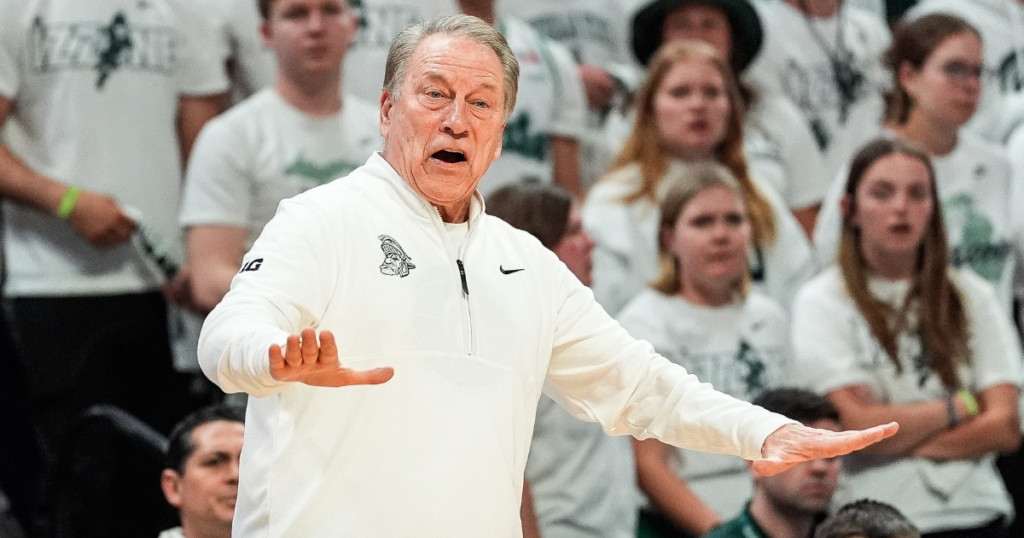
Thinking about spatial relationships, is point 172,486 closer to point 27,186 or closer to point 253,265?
point 27,186

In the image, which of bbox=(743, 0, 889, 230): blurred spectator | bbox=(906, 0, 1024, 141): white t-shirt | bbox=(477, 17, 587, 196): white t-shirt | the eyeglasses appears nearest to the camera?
bbox=(477, 17, 587, 196): white t-shirt

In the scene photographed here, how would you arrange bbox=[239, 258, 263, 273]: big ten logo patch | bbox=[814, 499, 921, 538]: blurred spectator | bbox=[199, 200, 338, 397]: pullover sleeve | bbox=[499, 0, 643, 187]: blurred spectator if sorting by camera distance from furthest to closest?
1. bbox=[499, 0, 643, 187]: blurred spectator
2. bbox=[814, 499, 921, 538]: blurred spectator
3. bbox=[239, 258, 263, 273]: big ten logo patch
4. bbox=[199, 200, 338, 397]: pullover sleeve

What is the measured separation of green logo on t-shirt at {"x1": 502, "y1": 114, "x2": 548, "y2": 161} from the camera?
494cm

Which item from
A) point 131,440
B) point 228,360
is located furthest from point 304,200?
point 131,440

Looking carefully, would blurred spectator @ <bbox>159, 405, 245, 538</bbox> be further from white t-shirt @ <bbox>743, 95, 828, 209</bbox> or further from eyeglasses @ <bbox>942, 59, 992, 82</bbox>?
eyeglasses @ <bbox>942, 59, 992, 82</bbox>

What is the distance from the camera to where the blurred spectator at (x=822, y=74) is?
5598 mm

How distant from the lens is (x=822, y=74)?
5664 mm

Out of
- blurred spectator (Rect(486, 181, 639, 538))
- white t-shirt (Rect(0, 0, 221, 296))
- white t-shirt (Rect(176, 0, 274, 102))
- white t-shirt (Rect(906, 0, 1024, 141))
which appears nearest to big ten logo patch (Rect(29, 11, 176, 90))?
white t-shirt (Rect(0, 0, 221, 296))

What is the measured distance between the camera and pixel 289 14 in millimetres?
4449

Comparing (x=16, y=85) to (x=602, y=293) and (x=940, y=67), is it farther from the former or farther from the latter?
(x=940, y=67)

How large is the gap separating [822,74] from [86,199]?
301 cm

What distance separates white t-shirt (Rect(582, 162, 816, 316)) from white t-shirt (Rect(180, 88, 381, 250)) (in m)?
0.82

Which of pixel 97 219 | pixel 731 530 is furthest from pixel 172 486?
pixel 731 530

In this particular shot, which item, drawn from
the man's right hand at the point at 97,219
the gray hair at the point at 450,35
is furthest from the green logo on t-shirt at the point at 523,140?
the gray hair at the point at 450,35
